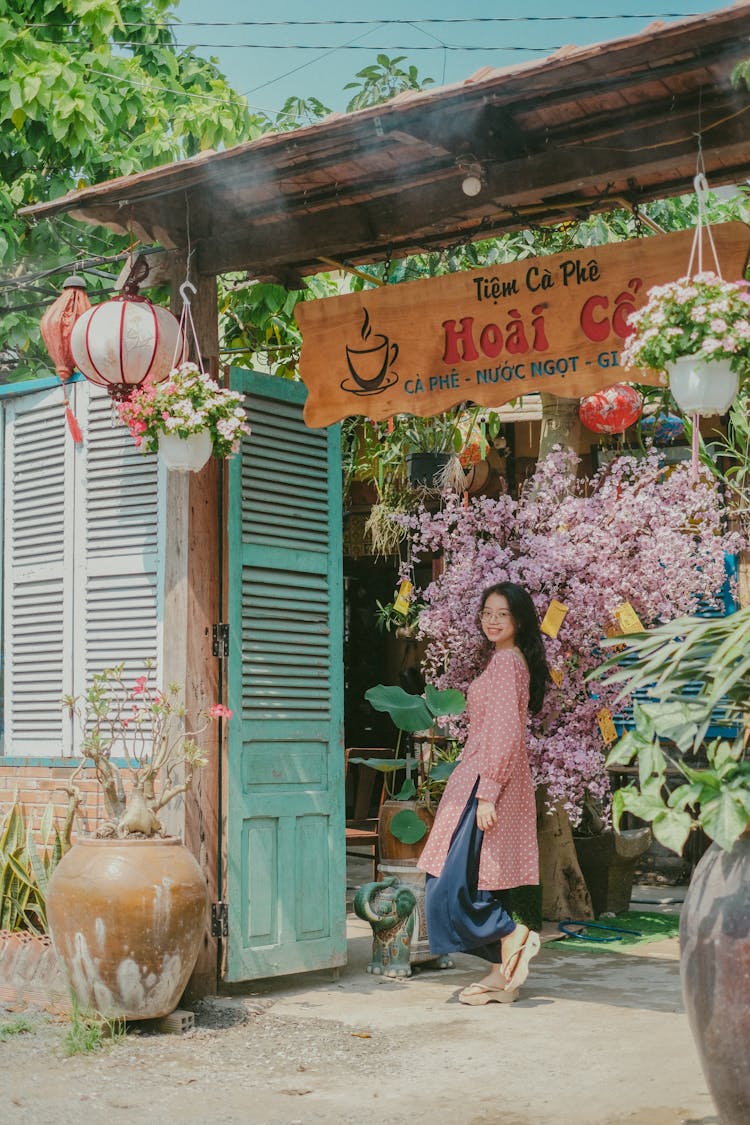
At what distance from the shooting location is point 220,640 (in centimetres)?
607

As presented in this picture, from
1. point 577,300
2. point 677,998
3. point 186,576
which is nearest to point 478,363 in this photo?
point 577,300

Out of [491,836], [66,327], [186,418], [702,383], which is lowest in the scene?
[491,836]

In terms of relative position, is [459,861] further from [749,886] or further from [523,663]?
[749,886]

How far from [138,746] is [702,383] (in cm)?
323

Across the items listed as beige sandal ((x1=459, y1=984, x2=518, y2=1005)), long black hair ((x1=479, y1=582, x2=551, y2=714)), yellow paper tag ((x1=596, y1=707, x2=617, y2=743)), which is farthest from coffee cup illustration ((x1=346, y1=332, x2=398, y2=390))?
beige sandal ((x1=459, y1=984, x2=518, y2=1005))

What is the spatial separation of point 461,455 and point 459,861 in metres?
3.95

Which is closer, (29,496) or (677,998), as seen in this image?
(677,998)

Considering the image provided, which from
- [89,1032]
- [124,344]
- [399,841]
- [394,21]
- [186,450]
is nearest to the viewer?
[89,1032]

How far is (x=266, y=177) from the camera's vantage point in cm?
573

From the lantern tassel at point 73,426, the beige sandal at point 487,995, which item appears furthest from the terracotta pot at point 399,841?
the lantern tassel at point 73,426

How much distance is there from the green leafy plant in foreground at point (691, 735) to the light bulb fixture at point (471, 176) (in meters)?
2.31

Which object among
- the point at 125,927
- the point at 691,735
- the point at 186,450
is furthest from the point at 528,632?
the point at 691,735

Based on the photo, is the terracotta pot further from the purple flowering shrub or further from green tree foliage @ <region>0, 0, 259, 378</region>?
green tree foliage @ <region>0, 0, 259, 378</region>

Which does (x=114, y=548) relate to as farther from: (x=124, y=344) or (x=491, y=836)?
(x=491, y=836)
